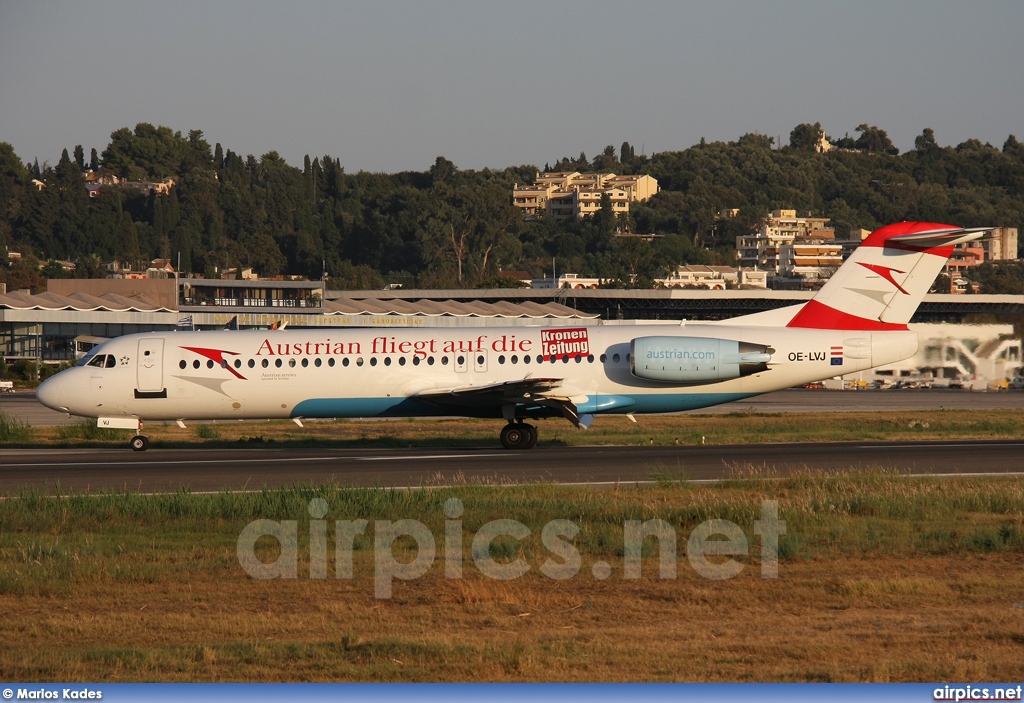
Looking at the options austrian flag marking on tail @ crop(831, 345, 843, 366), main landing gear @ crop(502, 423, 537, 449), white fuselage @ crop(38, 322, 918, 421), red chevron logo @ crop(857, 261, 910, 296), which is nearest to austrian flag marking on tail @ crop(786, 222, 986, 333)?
red chevron logo @ crop(857, 261, 910, 296)

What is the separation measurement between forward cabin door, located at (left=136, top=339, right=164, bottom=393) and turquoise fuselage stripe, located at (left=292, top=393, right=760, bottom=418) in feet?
11.6

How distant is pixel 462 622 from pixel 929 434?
25.9m

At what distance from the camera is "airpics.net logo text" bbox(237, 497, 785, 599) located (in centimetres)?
1270

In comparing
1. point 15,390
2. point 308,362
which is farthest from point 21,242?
point 308,362

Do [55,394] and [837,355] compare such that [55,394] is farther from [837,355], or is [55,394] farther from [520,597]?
[520,597]

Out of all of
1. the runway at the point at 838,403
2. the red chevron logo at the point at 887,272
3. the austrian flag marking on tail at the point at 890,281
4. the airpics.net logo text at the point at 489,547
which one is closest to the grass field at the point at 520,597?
the airpics.net logo text at the point at 489,547

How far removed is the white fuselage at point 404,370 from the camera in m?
27.9

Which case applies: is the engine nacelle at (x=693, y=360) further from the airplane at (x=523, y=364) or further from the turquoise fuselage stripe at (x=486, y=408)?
the turquoise fuselage stripe at (x=486, y=408)

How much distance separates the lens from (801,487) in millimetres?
19078

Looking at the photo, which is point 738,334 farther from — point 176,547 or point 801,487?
point 176,547

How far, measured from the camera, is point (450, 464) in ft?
78.7

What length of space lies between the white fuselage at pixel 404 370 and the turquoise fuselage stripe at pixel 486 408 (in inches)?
1.2

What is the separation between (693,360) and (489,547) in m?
14.5

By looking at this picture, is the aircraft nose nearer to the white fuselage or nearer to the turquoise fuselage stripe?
the white fuselage
